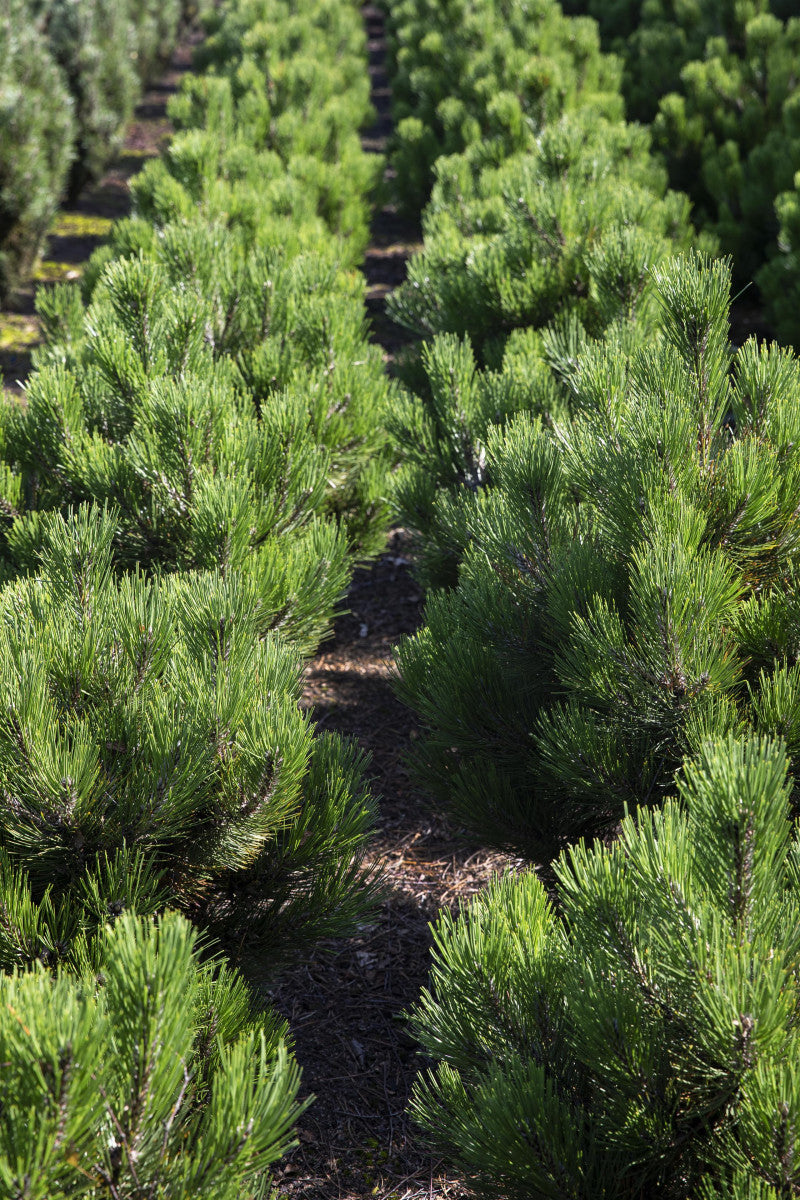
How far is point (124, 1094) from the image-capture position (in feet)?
3.80

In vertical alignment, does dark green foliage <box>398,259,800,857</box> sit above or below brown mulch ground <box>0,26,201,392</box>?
above

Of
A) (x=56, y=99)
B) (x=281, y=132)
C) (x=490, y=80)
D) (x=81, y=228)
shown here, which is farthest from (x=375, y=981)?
(x=81, y=228)

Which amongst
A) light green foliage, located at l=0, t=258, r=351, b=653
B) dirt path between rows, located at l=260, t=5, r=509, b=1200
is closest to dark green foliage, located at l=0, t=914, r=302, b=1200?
dirt path between rows, located at l=260, t=5, r=509, b=1200

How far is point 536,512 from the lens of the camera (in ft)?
6.42

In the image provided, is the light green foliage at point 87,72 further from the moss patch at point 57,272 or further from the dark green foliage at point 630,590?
the dark green foliage at point 630,590

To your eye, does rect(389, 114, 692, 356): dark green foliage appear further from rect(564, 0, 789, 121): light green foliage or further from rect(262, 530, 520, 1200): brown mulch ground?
rect(564, 0, 789, 121): light green foliage

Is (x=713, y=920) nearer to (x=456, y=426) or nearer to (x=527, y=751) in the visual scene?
(x=527, y=751)

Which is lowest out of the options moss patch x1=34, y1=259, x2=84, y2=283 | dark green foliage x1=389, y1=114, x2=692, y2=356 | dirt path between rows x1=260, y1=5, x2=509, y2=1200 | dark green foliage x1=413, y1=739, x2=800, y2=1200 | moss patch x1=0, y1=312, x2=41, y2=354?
dirt path between rows x1=260, y1=5, x2=509, y2=1200

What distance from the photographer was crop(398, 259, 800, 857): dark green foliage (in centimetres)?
168

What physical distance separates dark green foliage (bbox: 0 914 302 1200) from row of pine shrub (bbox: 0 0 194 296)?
6068 millimetres

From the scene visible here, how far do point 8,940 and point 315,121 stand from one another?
19.1 feet

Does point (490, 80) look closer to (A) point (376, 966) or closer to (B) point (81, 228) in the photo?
(B) point (81, 228)

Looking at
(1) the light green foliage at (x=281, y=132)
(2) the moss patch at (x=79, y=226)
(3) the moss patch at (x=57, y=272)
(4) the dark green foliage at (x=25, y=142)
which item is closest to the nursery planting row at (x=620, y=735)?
(1) the light green foliage at (x=281, y=132)

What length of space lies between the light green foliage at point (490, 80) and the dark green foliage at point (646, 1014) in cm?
425
